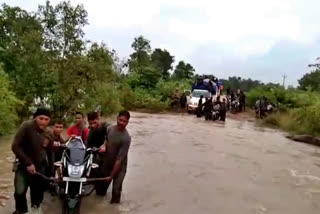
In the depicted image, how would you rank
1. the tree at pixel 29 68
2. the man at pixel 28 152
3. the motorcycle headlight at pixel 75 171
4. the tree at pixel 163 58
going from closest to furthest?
the man at pixel 28 152 → the motorcycle headlight at pixel 75 171 → the tree at pixel 29 68 → the tree at pixel 163 58

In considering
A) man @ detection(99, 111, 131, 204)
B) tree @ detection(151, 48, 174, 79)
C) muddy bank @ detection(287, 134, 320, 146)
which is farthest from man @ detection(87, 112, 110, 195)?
tree @ detection(151, 48, 174, 79)

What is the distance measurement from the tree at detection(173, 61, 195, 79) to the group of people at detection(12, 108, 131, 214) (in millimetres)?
50556

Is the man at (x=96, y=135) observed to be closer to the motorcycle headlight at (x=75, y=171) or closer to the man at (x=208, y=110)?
the motorcycle headlight at (x=75, y=171)

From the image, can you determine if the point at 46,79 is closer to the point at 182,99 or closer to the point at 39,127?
the point at 39,127

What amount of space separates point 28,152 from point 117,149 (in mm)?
1765

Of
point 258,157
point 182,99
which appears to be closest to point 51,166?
point 258,157

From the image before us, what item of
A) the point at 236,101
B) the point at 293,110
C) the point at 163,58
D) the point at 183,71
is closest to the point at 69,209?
the point at 293,110

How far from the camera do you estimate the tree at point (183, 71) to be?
6004 centimetres

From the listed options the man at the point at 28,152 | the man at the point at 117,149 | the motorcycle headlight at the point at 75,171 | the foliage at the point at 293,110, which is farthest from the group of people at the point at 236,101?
the man at the point at 28,152

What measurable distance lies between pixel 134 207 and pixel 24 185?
2.36 m

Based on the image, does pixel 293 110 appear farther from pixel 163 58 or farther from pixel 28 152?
pixel 163 58

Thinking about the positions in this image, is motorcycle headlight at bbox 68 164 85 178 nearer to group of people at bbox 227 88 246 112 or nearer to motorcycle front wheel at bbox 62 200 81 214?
motorcycle front wheel at bbox 62 200 81 214

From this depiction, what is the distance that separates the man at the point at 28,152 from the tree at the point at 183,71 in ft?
172

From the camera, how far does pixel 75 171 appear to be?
709 centimetres
